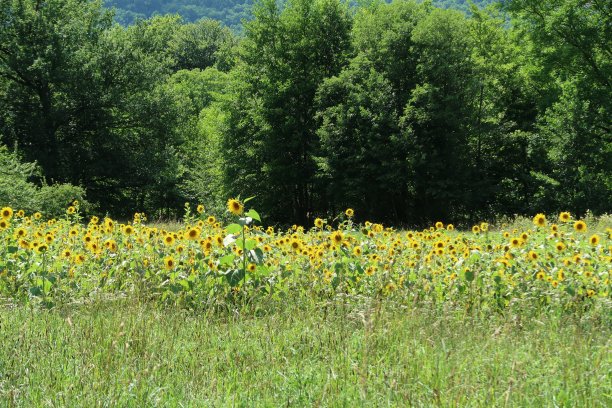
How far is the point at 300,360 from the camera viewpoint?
385 cm

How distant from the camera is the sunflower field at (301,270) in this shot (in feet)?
17.0

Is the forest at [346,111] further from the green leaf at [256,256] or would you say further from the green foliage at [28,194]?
the green leaf at [256,256]

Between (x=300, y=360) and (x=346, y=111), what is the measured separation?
77.3 feet

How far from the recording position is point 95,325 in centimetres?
423

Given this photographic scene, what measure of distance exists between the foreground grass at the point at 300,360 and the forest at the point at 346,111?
21104mm

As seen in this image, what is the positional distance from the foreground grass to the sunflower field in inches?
19.7

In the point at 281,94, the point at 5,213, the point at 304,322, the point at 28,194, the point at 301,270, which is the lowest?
the point at 304,322

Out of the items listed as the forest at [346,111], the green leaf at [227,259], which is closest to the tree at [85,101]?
the forest at [346,111]

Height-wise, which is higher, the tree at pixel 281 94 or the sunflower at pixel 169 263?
the tree at pixel 281 94

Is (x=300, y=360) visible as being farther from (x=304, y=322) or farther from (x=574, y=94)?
(x=574, y=94)

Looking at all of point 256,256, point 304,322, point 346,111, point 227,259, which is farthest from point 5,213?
point 346,111

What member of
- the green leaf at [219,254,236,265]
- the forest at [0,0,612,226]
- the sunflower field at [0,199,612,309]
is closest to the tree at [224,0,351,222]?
the forest at [0,0,612,226]

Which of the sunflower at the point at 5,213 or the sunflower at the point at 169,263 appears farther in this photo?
the sunflower at the point at 5,213

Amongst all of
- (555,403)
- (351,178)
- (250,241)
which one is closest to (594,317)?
(555,403)
